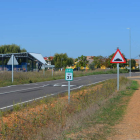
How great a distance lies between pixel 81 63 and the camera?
87250mm

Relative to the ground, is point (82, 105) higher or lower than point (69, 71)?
lower

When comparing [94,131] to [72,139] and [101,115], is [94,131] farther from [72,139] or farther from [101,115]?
[101,115]

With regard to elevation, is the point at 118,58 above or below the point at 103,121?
above

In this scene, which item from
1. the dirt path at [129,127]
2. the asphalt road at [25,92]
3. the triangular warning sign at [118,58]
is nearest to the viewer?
the dirt path at [129,127]

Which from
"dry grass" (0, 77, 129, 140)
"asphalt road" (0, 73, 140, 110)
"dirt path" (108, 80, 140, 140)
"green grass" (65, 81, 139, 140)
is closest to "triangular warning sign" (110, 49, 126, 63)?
"asphalt road" (0, 73, 140, 110)

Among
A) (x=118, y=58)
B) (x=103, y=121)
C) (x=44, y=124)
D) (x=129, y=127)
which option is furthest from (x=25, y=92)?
(x=129, y=127)

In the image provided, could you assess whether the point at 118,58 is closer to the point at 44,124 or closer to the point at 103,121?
the point at 103,121

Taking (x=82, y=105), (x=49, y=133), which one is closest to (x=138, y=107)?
(x=82, y=105)

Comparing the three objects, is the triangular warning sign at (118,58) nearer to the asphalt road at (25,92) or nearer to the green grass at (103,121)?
the asphalt road at (25,92)

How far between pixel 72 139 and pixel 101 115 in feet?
8.70

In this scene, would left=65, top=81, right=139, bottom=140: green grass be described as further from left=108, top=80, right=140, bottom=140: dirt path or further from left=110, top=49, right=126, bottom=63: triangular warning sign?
left=110, top=49, right=126, bottom=63: triangular warning sign

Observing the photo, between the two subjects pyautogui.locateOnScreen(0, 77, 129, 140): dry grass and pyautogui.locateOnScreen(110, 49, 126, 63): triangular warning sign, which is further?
pyautogui.locateOnScreen(110, 49, 126, 63): triangular warning sign

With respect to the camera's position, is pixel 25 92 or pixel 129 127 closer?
pixel 129 127

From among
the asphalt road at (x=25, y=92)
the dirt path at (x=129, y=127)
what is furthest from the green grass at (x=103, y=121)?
the asphalt road at (x=25, y=92)
